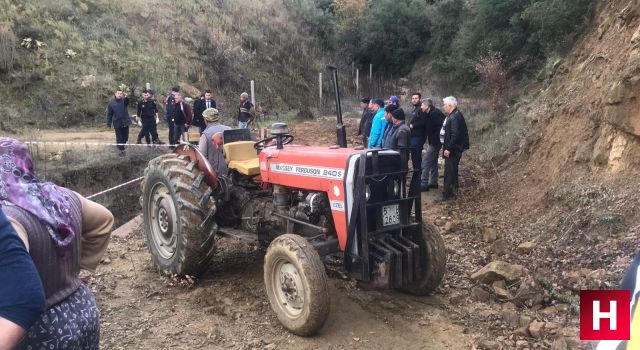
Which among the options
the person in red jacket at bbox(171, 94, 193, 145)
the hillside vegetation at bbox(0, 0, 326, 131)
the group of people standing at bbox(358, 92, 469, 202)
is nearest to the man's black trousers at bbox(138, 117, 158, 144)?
the person in red jacket at bbox(171, 94, 193, 145)

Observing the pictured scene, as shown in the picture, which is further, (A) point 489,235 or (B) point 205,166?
(A) point 489,235

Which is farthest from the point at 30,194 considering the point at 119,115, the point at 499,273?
the point at 119,115

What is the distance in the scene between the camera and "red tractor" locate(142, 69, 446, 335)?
4.02 metres

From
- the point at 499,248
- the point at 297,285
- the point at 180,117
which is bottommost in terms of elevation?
the point at 499,248

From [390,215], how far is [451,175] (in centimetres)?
397

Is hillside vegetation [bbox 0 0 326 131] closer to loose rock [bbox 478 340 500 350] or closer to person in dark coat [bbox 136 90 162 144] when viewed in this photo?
person in dark coat [bbox 136 90 162 144]

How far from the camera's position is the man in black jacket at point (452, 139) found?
25.3 feet

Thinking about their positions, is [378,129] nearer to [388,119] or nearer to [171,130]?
[388,119]

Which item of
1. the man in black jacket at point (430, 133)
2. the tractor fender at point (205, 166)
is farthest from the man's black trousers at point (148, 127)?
the tractor fender at point (205, 166)

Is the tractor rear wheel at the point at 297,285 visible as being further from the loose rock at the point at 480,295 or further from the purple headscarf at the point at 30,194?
the purple headscarf at the point at 30,194

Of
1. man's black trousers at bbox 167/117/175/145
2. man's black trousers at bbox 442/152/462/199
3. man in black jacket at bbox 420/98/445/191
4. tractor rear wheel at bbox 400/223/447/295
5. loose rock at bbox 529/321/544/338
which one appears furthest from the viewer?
man's black trousers at bbox 167/117/175/145

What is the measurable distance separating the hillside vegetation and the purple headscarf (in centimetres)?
1386

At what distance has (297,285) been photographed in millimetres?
3990

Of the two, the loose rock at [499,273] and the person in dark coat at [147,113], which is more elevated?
the person in dark coat at [147,113]
